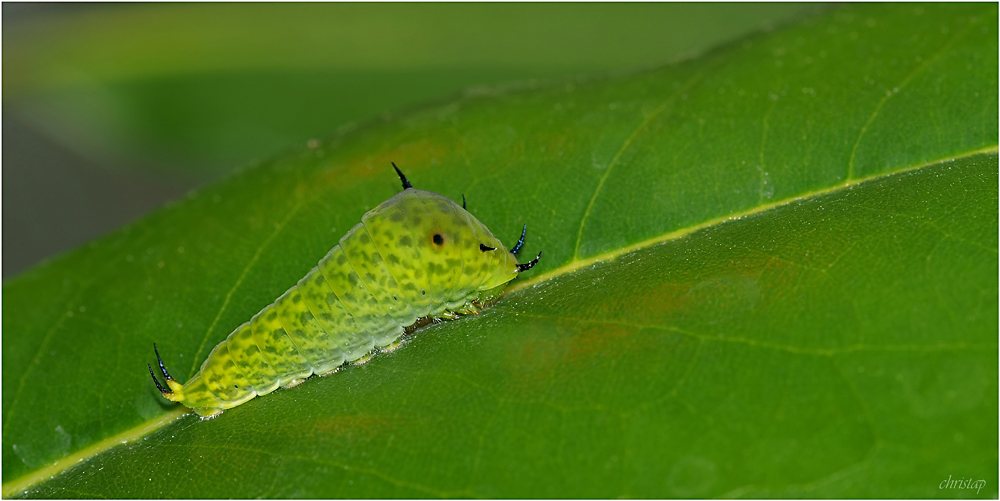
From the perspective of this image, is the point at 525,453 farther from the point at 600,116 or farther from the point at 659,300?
the point at 600,116

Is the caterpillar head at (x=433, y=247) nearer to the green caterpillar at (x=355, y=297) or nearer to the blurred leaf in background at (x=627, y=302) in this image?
the green caterpillar at (x=355, y=297)

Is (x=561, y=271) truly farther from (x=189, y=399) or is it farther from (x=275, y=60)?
(x=275, y=60)

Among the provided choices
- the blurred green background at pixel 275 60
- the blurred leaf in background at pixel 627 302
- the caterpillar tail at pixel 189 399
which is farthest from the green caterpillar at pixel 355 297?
the blurred green background at pixel 275 60

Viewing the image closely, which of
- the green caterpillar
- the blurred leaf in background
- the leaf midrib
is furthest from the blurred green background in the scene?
the green caterpillar

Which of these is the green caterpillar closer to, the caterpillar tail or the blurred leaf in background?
the caterpillar tail

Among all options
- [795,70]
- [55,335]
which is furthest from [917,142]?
[55,335]

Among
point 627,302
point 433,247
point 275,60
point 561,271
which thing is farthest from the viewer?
point 275,60

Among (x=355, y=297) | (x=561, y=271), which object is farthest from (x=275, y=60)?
(x=561, y=271)
